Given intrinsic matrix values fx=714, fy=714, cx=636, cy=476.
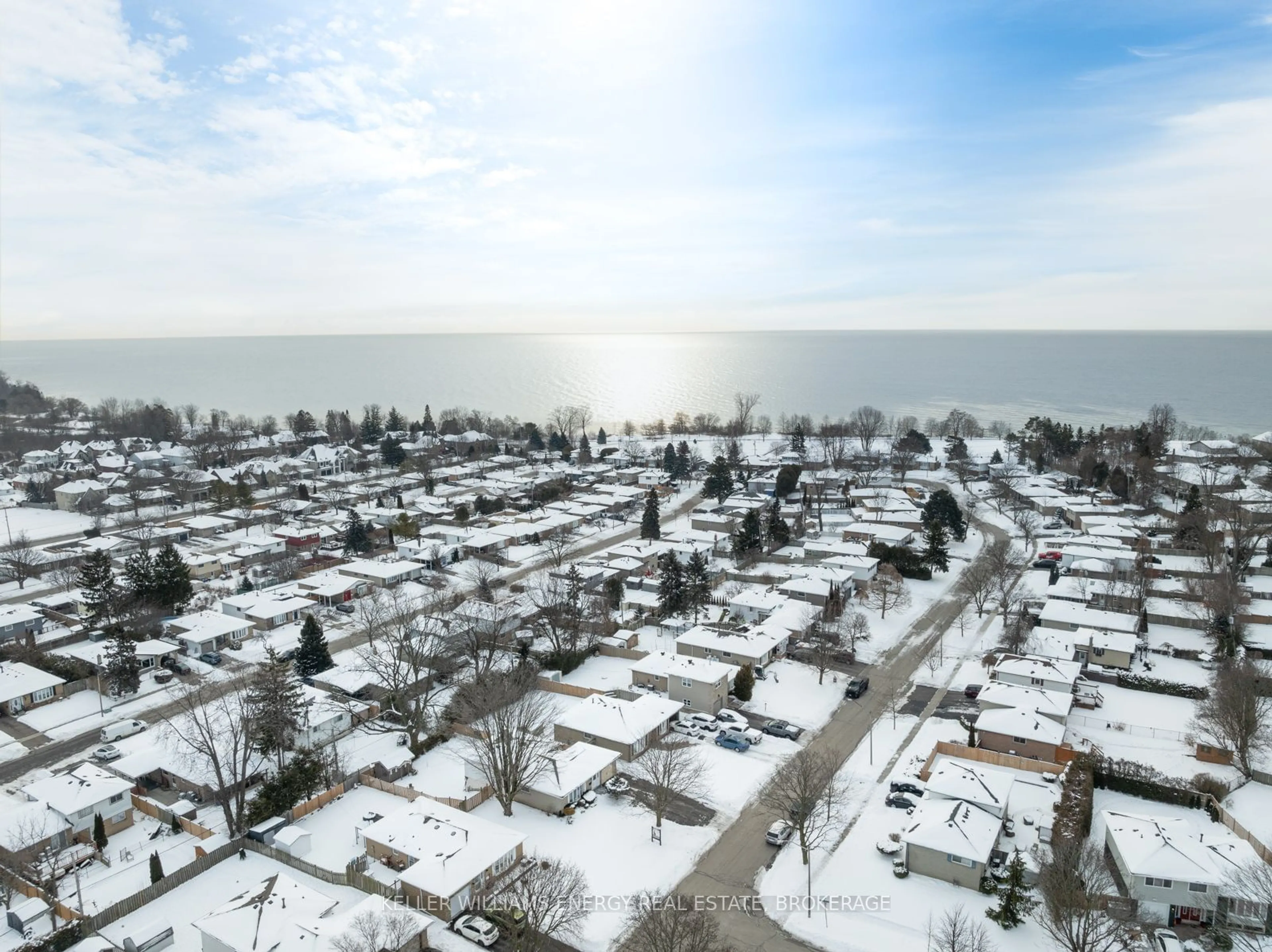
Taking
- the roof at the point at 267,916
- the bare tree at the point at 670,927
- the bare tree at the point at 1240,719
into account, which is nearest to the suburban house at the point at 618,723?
the bare tree at the point at 670,927

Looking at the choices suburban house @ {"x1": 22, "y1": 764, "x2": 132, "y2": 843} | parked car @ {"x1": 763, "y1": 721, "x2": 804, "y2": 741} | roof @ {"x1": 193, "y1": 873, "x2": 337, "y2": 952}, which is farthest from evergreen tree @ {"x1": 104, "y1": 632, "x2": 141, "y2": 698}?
parked car @ {"x1": 763, "y1": 721, "x2": 804, "y2": 741}

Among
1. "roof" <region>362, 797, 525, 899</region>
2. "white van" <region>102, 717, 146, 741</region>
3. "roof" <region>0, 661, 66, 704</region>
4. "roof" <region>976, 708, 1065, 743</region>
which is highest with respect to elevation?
"roof" <region>976, 708, 1065, 743</region>

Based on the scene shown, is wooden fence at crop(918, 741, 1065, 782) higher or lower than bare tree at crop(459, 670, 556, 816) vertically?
lower

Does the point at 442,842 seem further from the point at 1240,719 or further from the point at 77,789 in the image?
the point at 1240,719

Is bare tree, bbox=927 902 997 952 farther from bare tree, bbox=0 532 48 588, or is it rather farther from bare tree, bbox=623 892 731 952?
bare tree, bbox=0 532 48 588

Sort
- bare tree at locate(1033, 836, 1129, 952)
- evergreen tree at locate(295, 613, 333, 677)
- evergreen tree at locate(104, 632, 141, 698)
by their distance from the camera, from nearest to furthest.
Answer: bare tree at locate(1033, 836, 1129, 952)
evergreen tree at locate(104, 632, 141, 698)
evergreen tree at locate(295, 613, 333, 677)

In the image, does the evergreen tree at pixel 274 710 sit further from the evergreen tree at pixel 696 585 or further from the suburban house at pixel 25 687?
the evergreen tree at pixel 696 585

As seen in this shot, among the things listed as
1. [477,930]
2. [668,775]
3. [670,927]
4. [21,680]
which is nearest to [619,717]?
[668,775]
